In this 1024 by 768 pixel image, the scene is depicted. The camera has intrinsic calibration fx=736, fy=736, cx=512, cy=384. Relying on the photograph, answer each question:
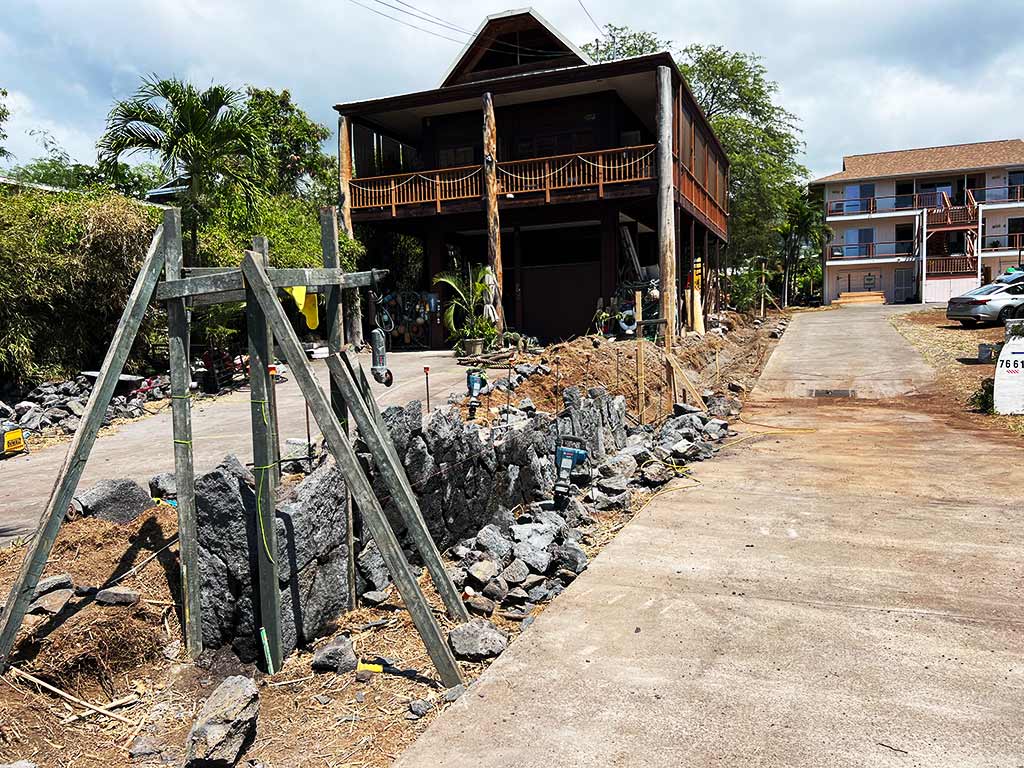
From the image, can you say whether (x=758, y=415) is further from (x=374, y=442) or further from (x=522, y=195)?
(x=374, y=442)

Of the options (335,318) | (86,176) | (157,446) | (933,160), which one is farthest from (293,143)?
(933,160)

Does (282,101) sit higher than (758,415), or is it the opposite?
(282,101)

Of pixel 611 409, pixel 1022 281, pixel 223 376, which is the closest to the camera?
pixel 611 409

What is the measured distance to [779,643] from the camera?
165 inches

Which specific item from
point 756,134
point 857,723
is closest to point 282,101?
point 756,134

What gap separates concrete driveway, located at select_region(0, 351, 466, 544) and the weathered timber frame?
2.35m

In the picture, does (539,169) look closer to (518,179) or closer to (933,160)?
(518,179)

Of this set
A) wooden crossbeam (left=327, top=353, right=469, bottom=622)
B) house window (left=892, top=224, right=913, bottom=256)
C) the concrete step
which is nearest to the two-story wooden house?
wooden crossbeam (left=327, top=353, right=469, bottom=622)

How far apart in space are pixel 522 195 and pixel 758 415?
883 centimetres

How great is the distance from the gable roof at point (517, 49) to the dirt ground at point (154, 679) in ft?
61.5

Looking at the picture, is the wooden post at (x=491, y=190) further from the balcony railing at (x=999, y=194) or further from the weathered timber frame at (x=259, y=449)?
the balcony railing at (x=999, y=194)

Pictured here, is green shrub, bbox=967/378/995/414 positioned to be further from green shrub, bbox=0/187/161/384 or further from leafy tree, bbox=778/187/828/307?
leafy tree, bbox=778/187/828/307

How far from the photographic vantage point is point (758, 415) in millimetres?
13141

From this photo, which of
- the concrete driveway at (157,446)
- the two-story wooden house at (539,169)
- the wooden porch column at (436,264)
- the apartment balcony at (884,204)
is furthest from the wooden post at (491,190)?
the apartment balcony at (884,204)
